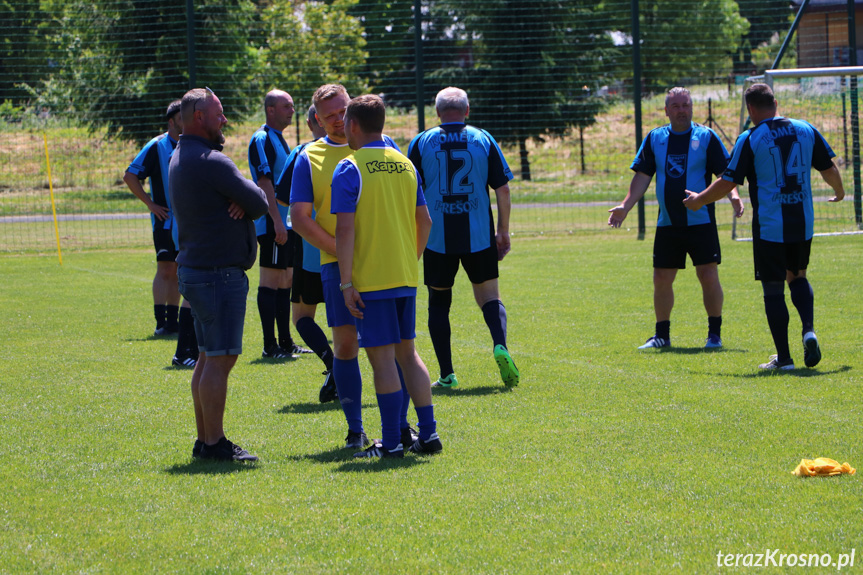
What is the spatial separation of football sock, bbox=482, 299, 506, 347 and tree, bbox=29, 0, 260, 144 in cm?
1354

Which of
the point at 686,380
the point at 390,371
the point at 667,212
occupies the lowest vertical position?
the point at 686,380

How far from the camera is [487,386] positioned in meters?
6.74

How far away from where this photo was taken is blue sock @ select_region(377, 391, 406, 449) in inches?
192

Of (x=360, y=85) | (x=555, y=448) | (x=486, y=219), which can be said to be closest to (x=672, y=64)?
(x=360, y=85)

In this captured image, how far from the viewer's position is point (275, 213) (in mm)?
6992

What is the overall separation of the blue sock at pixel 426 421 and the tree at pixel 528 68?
591 inches

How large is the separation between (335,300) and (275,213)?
2147 millimetres

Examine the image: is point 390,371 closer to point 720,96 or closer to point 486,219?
point 486,219

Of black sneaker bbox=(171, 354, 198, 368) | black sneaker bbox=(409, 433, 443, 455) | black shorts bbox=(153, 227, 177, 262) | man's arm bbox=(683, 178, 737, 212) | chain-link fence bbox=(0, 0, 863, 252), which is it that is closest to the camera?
black sneaker bbox=(409, 433, 443, 455)

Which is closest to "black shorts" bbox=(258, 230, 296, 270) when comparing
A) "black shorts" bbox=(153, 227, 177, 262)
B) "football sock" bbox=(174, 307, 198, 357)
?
"football sock" bbox=(174, 307, 198, 357)

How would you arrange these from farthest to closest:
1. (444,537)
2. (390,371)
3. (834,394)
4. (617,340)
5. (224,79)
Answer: (224,79)
(617,340)
(834,394)
(390,371)
(444,537)

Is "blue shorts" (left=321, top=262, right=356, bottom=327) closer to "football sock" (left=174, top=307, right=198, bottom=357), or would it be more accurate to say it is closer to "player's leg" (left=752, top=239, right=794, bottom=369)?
"football sock" (left=174, top=307, right=198, bottom=357)

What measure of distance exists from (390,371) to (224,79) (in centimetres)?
1703

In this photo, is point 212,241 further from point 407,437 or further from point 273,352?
point 273,352
